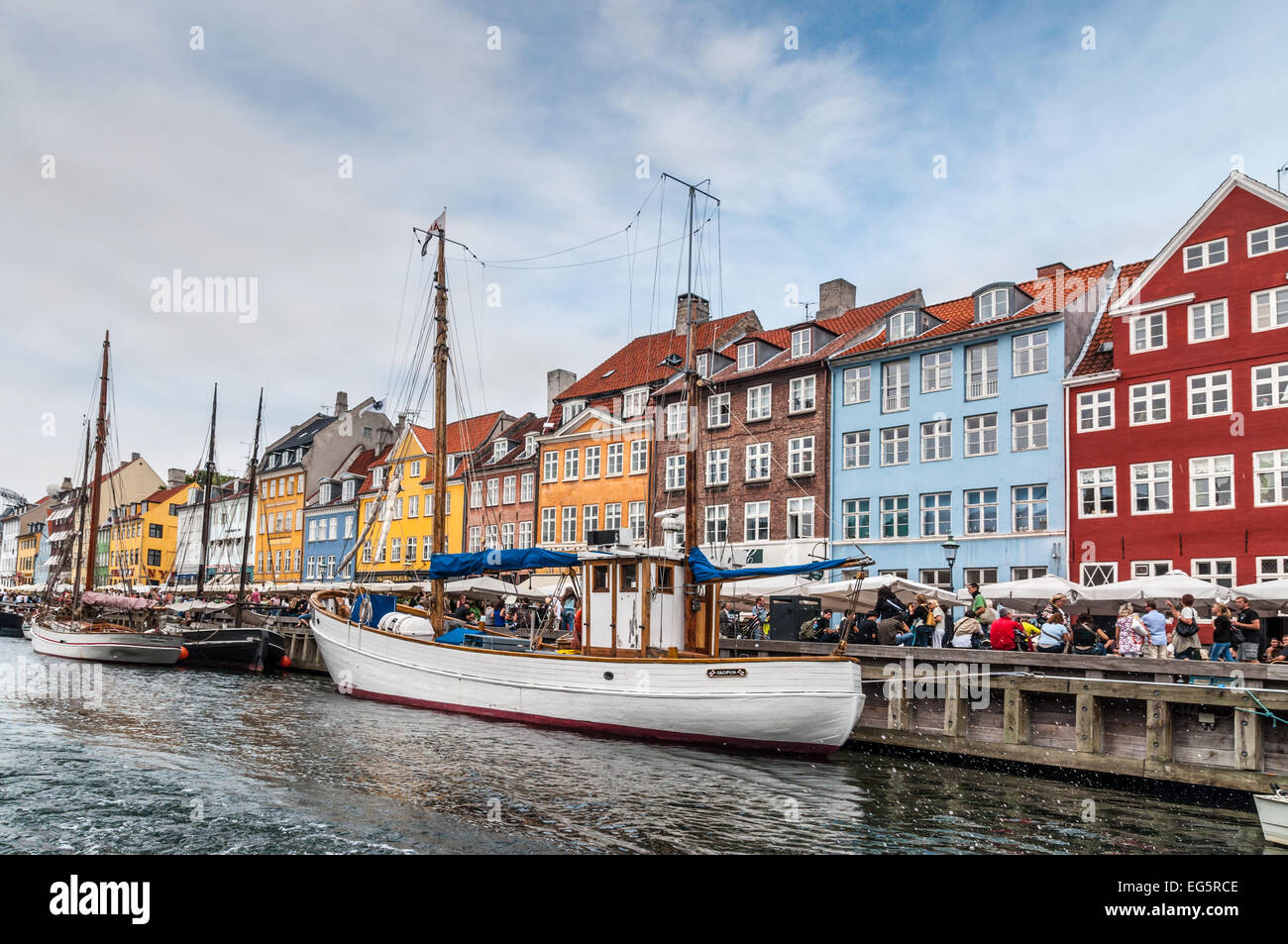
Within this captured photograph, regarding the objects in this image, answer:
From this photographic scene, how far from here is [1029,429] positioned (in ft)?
112

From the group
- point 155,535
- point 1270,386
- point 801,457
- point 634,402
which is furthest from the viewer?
point 155,535

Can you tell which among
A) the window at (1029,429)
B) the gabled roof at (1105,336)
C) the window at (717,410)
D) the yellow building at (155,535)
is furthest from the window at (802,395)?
the yellow building at (155,535)

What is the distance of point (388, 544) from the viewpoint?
6156 cm

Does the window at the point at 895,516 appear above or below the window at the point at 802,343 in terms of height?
below

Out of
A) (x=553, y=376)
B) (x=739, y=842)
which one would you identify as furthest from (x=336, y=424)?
(x=739, y=842)

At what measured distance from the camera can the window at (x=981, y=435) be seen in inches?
1383

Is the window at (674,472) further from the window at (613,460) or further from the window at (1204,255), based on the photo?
the window at (1204,255)

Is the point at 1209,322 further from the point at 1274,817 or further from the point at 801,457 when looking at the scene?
the point at 1274,817

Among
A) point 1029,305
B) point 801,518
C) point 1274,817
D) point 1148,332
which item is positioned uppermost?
point 1029,305

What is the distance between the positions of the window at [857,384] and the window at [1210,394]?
11744mm

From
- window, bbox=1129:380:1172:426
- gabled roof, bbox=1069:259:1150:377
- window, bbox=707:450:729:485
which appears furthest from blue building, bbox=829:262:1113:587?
window, bbox=707:450:729:485

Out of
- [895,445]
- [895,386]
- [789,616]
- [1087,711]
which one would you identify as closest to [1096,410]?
[895,445]

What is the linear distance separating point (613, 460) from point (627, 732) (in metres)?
27.9
